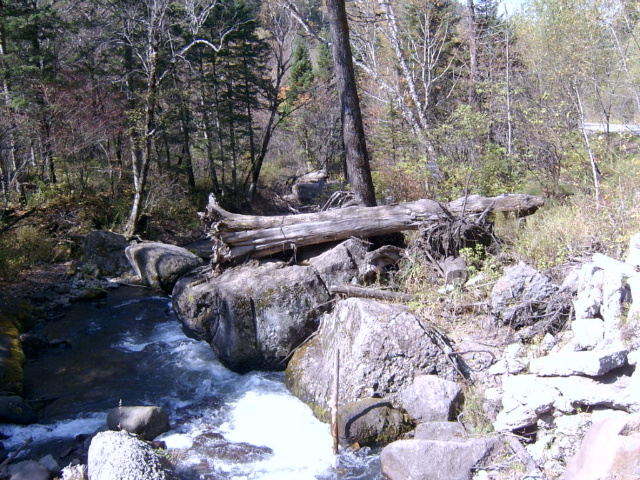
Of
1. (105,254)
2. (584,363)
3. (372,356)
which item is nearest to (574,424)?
(584,363)

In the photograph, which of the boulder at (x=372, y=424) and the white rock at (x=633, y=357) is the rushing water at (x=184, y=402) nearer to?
the boulder at (x=372, y=424)

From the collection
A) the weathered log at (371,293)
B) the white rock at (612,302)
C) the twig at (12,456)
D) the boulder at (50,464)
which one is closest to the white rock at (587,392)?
the white rock at (612,302)

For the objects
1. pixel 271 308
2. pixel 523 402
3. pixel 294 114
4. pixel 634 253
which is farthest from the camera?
pixel 294 114

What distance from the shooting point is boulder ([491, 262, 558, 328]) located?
19.6 feet

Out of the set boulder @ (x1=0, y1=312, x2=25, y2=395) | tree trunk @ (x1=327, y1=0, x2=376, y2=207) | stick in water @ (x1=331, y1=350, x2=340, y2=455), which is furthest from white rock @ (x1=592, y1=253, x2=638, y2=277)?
boulder @ (x1=0, y1=312, x2=25, y2=395)

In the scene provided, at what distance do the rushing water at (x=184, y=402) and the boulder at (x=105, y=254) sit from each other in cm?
292

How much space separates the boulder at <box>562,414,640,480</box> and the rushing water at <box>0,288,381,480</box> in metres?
2.00

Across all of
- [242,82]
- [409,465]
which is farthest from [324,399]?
[242,82]

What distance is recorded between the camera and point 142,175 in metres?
14.6

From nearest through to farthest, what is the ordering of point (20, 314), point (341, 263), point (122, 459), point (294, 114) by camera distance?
point (122, 459), point (341, 263), point (20, 314), point (294, 114)

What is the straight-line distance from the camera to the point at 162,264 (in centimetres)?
1112

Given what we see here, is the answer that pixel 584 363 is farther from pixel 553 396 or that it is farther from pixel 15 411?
pixel 15 411

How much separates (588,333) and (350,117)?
19.7 feet

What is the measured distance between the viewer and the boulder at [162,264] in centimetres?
1109
